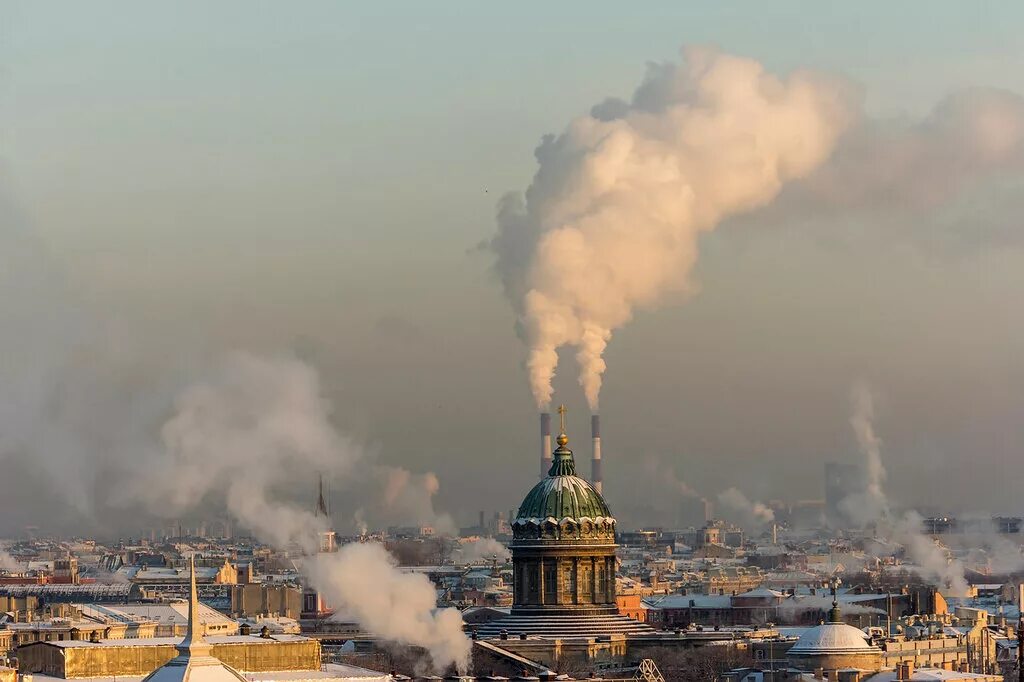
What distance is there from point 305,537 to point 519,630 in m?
20.8

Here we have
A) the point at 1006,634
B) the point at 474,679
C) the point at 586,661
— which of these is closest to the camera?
the point at 474,679

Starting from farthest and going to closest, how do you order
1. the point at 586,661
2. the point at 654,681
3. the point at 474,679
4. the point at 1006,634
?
the point at 1006,634
the point at 586,661
the point at 654,681
the point at 474,679

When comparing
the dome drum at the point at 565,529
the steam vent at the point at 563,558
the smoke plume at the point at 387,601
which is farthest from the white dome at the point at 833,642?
the smoke plume at the point at 387,601

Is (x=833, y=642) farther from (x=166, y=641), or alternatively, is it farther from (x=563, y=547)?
(x=166, y=641)

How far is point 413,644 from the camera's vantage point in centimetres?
14438

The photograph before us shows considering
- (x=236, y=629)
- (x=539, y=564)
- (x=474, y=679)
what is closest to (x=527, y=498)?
(x=539, y=564)

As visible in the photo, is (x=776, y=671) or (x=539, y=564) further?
(x=539, y=564)

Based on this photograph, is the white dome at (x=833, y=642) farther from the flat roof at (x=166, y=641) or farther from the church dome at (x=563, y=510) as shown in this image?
the flat roof at (x=166, y=641)

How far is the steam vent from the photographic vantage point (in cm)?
16600

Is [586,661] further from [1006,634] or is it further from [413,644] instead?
[1006,634]

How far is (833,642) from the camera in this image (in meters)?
162

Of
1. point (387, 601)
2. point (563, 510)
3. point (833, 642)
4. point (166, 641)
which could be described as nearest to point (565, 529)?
point (563, 510)

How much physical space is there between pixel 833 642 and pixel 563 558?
45.9 feet

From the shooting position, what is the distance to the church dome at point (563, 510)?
545ft
